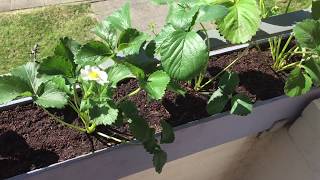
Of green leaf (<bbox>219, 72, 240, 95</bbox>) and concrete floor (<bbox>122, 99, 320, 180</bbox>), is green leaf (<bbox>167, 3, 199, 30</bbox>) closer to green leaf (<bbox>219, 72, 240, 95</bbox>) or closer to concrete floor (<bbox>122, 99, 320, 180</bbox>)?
green leaf (<bbox>219, 72, 240, 95</bbox>)

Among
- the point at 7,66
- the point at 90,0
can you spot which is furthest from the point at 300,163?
the point at 90,0

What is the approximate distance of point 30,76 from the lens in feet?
3.42

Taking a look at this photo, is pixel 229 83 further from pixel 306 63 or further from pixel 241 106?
pixel 306 63

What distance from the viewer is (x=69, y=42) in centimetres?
105

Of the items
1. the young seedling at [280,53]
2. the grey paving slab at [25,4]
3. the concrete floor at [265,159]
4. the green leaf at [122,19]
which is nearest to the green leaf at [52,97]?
the green leaf at [122,19]

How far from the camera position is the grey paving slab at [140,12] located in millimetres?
2385

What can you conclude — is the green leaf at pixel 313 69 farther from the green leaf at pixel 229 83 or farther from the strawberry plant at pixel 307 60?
the green leaf at pixel 229 83

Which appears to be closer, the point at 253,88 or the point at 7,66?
the point at 253,88

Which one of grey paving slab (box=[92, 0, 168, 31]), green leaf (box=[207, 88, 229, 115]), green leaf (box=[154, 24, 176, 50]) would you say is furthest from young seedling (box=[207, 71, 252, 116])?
grey paving slab (box=[92, 0, 168, 31])

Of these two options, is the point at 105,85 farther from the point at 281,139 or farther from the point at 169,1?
the point at 281,139

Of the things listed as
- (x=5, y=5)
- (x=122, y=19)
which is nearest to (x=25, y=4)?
(x=5, y=5)

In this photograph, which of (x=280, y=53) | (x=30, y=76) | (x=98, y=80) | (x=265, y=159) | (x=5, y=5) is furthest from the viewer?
(x=5, y=5)

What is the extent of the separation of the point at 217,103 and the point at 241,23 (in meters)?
0.23

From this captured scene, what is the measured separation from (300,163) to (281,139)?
10cm
